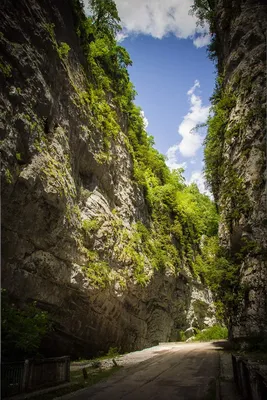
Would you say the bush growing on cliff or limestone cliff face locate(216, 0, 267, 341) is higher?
limestone cliff face locate(216, 0, 267, 341)

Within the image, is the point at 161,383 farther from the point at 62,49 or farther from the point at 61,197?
the point at 62,49

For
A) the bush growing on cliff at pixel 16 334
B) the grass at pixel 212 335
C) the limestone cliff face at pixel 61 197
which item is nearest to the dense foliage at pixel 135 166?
the limestone cliff face at pixel 61 197

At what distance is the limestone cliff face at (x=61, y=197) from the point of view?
38.8 ft

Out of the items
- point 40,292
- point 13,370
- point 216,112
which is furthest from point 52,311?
point 216,112

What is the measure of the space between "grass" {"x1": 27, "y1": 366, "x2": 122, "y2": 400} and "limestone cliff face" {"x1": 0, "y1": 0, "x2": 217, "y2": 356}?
2.98 metres

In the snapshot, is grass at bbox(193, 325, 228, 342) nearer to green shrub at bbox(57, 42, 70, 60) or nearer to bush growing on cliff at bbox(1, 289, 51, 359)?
bush growing on cliff at bbox(1, 289, 51, 359)

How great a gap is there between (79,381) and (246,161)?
48.4ft

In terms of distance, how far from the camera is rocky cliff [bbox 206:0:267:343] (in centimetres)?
1548

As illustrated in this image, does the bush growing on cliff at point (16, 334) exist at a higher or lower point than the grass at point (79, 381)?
higher

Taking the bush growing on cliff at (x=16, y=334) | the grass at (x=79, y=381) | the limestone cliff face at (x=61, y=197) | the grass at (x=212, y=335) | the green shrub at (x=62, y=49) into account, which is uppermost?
the green shrub at (x=62, y=49)

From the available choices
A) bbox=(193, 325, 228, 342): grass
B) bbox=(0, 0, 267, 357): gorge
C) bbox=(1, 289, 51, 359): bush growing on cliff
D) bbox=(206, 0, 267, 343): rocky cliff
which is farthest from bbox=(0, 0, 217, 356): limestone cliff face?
bbox=(193, 325, 228, 342): grass

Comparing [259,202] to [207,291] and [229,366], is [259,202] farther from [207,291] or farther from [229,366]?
[207,291]

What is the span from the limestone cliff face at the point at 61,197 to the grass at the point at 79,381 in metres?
2.98

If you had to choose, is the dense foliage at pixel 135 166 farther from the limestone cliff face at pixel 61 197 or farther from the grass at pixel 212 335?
the grass at pixel 212 335
